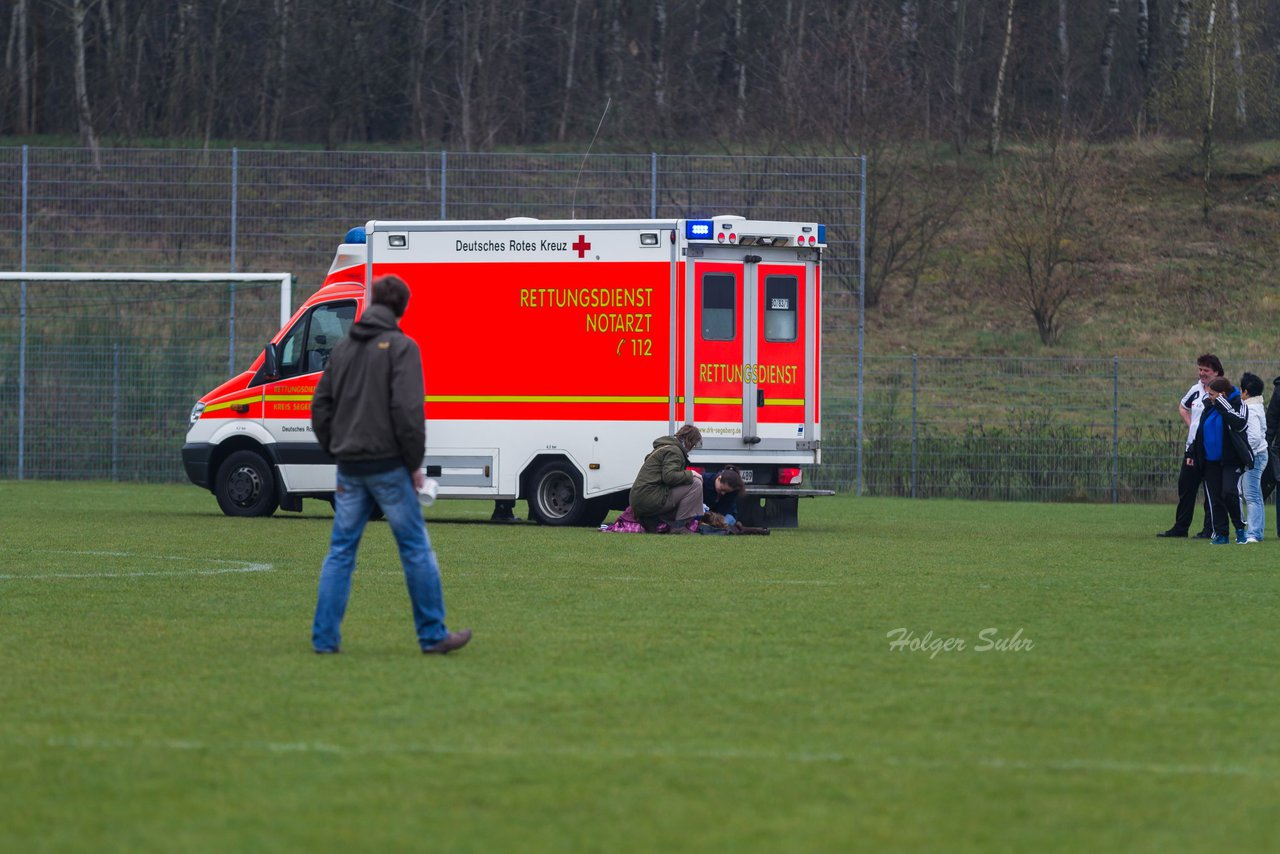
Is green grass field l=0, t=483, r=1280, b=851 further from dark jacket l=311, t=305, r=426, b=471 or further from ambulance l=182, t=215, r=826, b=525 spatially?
ambulance l=182, t=215, r=826, b=525

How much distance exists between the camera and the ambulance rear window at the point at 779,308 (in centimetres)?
1931

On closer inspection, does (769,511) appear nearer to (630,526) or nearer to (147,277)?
(630,526)

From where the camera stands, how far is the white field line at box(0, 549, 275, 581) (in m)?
12.9

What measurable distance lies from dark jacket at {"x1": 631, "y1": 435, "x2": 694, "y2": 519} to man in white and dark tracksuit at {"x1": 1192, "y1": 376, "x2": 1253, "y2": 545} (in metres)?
5.11

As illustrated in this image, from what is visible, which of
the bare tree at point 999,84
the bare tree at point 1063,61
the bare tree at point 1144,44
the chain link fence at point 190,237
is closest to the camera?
the chain link fence at point 190,237

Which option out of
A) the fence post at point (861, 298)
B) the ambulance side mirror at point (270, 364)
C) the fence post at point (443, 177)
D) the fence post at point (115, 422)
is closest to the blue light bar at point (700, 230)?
the ambulance side mirror at point (270, 364)

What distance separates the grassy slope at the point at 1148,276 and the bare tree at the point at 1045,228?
0.43m

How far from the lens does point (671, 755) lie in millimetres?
6535

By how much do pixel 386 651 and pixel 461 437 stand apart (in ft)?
34.6

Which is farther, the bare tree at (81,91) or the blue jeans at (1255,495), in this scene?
the bare tree at (81,91)

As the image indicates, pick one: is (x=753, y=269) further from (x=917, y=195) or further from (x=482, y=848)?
(x=917, y=195)

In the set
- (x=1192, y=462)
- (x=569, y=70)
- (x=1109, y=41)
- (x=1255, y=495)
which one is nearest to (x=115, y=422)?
(x=1192, y=462)

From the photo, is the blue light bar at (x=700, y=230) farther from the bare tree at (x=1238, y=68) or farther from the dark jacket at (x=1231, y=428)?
the bare tree at (x=1238, y=68)

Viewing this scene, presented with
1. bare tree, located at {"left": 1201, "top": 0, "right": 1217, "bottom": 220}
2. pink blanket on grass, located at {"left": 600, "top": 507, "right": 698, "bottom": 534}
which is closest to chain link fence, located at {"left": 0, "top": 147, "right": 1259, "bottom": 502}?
pink blanket on grass, located at {"left": 600, "top": 507, "right": 698, "bottom": 534}
